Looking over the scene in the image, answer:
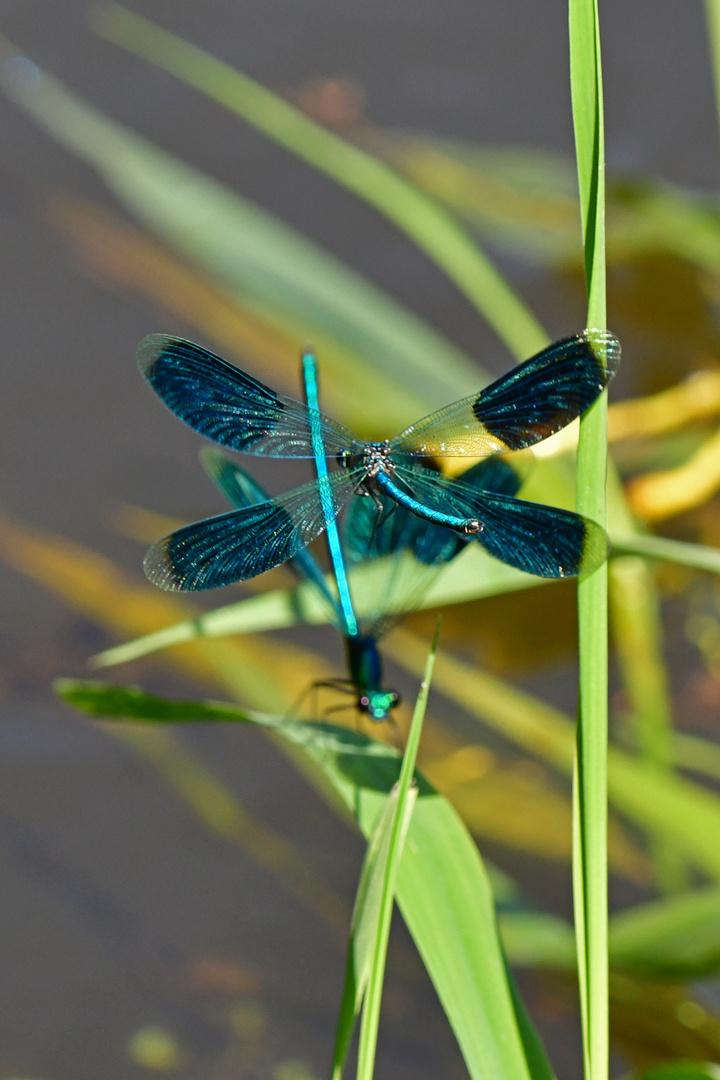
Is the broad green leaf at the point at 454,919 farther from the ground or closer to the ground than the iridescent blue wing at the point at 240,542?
closer to the ground

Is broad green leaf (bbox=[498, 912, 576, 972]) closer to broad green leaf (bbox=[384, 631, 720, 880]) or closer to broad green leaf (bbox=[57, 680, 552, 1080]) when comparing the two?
broad green leaf (bbox=[384, 631, 720, 880])

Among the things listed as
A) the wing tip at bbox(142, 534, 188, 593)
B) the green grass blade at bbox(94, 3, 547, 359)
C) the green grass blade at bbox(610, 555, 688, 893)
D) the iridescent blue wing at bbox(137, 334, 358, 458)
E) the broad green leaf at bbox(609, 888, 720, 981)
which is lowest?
the broad green leaf at bbox(609, 888, 720, 981)

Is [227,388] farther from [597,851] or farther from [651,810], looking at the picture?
[651,810]

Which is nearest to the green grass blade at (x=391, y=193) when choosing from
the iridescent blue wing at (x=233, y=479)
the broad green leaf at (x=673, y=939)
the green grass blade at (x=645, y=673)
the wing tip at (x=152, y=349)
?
the green grass blade at (x=645, y=673)

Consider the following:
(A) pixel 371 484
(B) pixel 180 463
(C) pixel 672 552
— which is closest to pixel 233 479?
(A) pixel 371 484

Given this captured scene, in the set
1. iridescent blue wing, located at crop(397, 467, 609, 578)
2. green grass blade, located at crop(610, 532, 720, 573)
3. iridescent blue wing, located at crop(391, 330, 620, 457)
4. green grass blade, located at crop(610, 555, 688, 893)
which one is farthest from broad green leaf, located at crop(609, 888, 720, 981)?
iridescent blue wing, located at crop(391, 330, 620, 457)

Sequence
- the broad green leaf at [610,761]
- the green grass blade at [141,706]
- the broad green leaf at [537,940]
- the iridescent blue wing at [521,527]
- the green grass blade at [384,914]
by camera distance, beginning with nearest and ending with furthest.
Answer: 1. the green grass blade at [384,914]
2. the iridescent blue wing at [521,527]
3. the green grass blade at [141,706]
4. the broad green leaf at [610,761]
5. the broad green leaf at [537,940]

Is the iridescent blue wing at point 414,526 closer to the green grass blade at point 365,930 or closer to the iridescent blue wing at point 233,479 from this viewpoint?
the iridescent blue wing at point 233,479
